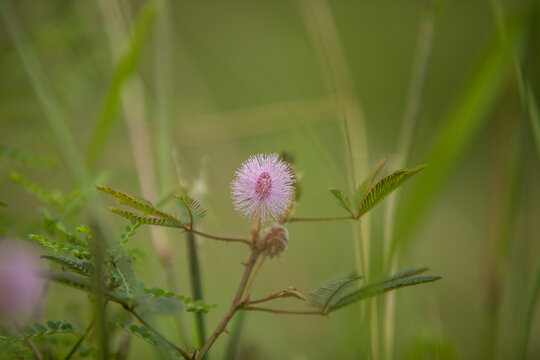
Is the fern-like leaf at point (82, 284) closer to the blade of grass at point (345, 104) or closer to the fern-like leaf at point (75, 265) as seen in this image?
the fern-like leaf at point (75, 265)

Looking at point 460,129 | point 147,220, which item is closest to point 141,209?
point 147,220

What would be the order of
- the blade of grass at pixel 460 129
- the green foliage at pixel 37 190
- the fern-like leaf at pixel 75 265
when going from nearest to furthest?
the fern-like leaf at pixel 75 265
the green foliage at pixel 37 190
the blade of grass at pixel 460 129

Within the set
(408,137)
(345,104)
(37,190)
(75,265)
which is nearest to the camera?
(75,265)

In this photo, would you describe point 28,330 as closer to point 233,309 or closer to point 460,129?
point 233,309

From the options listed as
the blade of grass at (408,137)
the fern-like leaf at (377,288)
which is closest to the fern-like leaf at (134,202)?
the fern-like leaf at (377,288)

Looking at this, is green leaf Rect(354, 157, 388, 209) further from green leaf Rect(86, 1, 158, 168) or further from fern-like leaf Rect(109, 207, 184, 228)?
green leaf Rect(86, 1, 158, 168)

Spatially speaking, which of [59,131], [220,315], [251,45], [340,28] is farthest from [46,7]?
[340,28]

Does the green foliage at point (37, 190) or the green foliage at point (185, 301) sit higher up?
the green foliage at point (37, 190)
